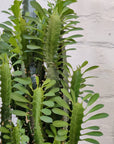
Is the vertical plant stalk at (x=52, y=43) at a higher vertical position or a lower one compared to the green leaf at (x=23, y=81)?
higher

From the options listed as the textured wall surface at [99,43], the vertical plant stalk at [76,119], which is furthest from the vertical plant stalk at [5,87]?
the textured wall surface at [99,43]

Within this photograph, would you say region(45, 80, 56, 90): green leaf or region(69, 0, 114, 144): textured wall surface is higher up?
region(69, 0, 114, 144): textured wall surface

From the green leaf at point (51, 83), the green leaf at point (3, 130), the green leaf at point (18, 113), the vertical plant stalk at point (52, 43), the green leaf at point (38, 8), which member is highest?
the green leaf at point (38, 8)

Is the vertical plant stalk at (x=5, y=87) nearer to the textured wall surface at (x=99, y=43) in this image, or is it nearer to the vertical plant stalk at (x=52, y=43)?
the vertical plant stalk at (x=52, y=43)

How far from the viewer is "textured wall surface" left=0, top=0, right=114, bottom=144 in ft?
3.54

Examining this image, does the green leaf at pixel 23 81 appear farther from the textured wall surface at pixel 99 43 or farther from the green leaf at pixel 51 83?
the textured wall surface at pixel 99 43

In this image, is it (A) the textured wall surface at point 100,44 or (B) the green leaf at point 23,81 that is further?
(A) the textured wall surface at point 100,44

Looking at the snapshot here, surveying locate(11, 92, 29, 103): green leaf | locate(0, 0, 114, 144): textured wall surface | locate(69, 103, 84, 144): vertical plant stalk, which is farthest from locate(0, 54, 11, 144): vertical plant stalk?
locate(0, 0, 114, 144): textured wall surface

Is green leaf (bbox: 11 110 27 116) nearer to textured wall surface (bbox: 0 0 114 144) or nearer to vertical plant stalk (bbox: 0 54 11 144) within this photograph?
vertical plant stalk (bbox: 0 54 11 144)

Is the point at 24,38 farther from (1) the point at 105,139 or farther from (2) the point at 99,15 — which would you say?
(1) the point at 105,139

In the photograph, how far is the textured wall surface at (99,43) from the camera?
1.08 meters

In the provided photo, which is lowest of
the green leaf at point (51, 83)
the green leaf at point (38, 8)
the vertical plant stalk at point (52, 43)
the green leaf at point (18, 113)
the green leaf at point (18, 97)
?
the green leaf at point (18, 113)

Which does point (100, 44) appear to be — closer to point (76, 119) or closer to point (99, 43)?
point (99, 43)

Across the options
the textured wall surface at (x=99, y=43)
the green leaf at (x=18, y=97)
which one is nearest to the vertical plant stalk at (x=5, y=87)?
the green leaf at (x=18, y=97)
